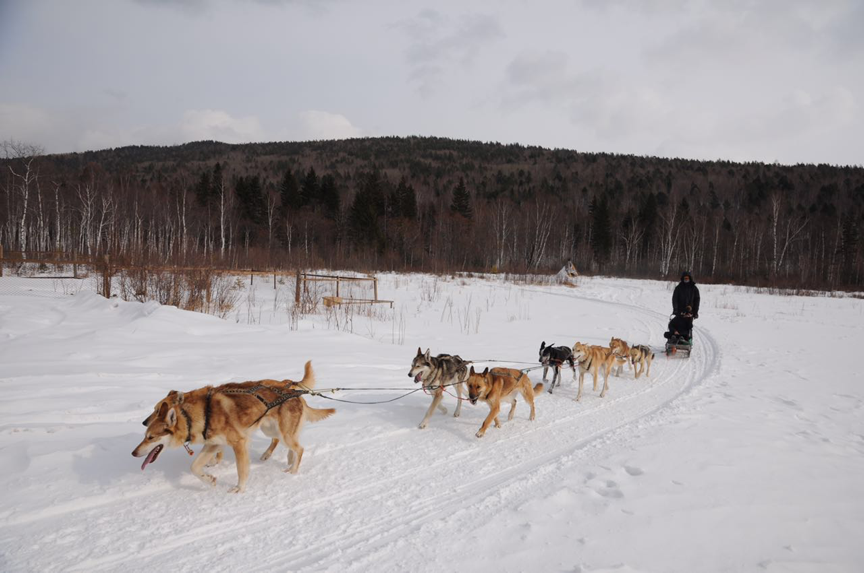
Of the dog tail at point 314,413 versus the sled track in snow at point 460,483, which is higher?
the dog tail at point 314,413

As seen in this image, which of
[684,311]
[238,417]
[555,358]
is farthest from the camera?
[684,311]

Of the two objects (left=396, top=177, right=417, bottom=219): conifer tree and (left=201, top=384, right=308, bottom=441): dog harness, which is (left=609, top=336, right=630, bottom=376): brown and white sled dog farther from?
(left=396, top=177, right=417, bottom=219): conifer tree

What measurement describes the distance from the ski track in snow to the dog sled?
19.0 feet

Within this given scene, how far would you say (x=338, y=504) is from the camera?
11.5 ft

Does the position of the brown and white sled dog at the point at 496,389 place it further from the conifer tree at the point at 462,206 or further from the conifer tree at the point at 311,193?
the conifer tree at the point at 311,193

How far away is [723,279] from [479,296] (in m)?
34.3

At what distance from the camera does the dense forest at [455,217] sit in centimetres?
3350

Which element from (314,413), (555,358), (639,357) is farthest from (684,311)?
(314,413)

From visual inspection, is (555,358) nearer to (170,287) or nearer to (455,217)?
(170,287)

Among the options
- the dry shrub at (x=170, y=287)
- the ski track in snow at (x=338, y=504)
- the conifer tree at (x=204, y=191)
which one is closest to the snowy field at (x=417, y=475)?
the ski track in snow at (x=338, y=504)

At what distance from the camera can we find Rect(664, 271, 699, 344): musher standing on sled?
33.8 feet

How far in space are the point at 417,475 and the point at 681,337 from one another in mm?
8985

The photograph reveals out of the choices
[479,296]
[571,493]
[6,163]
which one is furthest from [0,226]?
[571,493]

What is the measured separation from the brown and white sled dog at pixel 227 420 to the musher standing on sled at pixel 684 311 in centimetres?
943
